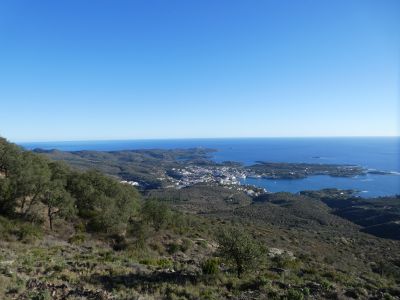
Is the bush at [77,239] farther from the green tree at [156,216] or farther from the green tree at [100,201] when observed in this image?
the green tree at [156,216]

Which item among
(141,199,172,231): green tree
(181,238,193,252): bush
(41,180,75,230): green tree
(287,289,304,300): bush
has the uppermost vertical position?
(41,180,75,230): green tree

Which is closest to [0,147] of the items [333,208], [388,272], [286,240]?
[286,240]

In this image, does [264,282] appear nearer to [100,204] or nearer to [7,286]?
[7,286]

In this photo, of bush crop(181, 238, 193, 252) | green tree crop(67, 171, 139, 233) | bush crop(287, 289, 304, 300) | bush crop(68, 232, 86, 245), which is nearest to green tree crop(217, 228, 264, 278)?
bush crop(287, 289, 304, 300)

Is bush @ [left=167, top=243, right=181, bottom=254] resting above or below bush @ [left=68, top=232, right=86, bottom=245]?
below

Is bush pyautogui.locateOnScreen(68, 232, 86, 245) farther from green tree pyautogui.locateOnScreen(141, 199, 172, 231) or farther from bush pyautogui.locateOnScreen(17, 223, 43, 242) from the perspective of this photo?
green tree pyautogui.locateOnScreen(141, 199, 172, 231)

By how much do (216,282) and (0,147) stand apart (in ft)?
88.5

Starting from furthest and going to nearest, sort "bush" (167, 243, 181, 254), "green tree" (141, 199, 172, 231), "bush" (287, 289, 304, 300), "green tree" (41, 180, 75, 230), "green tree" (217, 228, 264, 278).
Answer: "green tree" (141, 199, 172, 231), "bush" (167, 243, 181, 254), "green tree" (41, 180, 75, 230), "green tree" (217, 228, 264, 278), "bush" (287, 289, 304, 300)


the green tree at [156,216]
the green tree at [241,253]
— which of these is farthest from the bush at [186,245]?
the green tree at [241,253]

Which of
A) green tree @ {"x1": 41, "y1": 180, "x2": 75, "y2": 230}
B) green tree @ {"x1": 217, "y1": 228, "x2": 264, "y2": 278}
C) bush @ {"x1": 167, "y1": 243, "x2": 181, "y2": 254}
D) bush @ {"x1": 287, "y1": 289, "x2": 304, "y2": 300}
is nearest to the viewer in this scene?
bush @ {"x1": 287, "y1": 289, "x2": 304, "y2": 300}

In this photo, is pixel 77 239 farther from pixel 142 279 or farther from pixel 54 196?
pixel 142 279

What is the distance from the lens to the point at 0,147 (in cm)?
3259

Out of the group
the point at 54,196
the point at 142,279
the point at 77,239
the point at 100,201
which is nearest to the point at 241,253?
the point at 142,279

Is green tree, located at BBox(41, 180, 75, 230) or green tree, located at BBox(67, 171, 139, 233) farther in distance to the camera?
green tree, located at BBox(67, 171, 139, 233)
